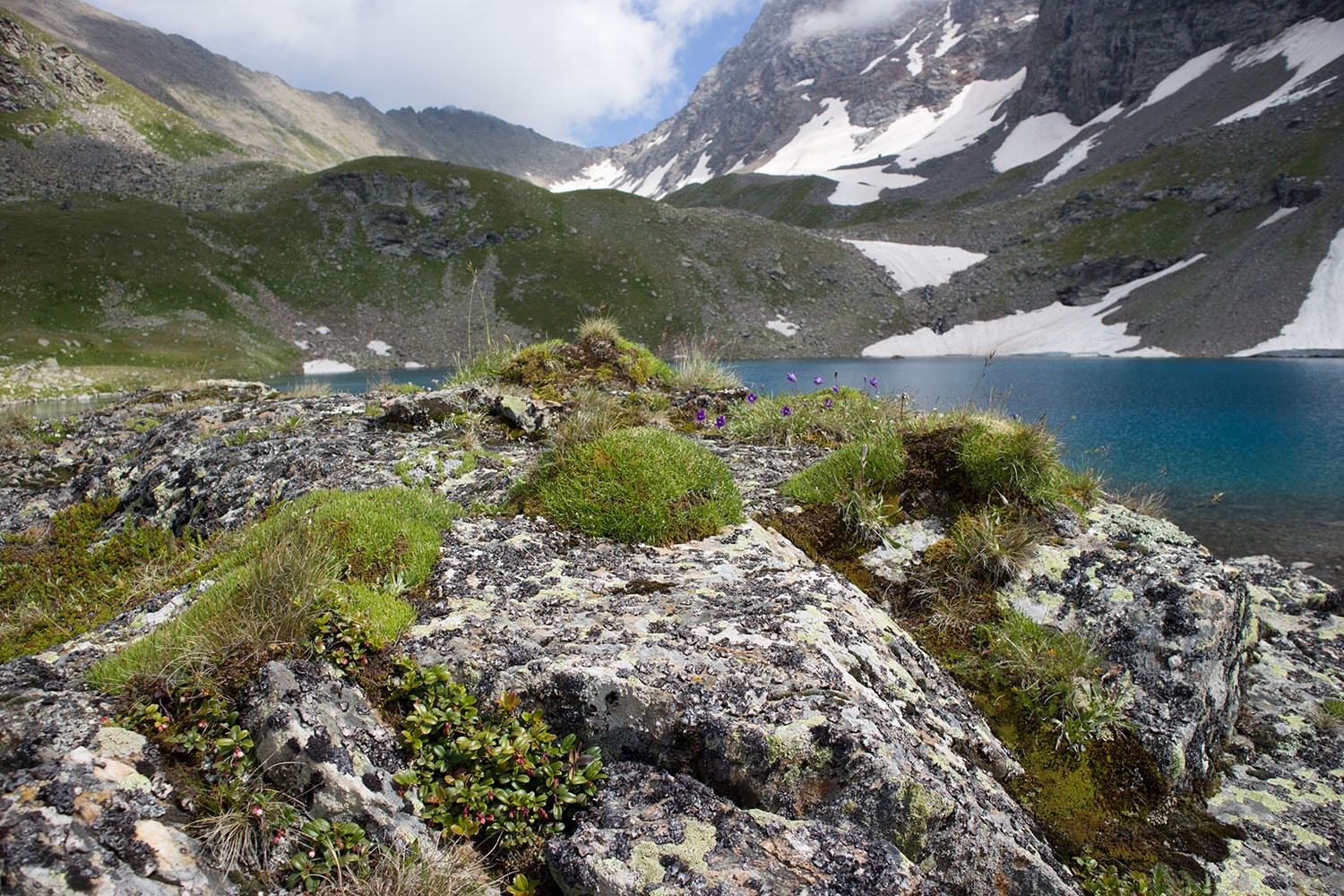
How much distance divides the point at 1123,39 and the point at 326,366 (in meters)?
213

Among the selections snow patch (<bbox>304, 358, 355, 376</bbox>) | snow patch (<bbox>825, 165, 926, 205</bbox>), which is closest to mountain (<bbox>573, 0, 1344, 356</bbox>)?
snow patch (<bbox>825, 165, 926, 205</bbox>)

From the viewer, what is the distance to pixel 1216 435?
99.0 feet

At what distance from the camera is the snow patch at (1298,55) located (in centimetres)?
11144

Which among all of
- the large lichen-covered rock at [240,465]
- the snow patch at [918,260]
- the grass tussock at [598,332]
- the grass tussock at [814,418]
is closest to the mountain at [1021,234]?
the snow patch at [918,260]

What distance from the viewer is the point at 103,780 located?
2.55m

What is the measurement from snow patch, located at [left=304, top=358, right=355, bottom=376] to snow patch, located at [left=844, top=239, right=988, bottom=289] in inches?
3877

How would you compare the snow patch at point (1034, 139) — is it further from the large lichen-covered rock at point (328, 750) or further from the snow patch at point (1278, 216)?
the large lichen-covered rock at point (328, 750)

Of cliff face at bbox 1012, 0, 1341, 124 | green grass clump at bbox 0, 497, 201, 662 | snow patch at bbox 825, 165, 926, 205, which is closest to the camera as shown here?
green grass clump at bbox 0, 497, 201, 662

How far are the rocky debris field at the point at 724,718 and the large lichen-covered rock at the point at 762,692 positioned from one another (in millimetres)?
17

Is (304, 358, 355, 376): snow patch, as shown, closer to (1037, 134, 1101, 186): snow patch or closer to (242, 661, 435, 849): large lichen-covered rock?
(242, 661, 435, 849): large lichen-covered rock

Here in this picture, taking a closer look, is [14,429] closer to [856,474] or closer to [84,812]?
[84,812]

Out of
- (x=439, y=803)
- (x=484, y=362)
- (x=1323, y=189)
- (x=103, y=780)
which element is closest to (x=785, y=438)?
(x=484, y=362)

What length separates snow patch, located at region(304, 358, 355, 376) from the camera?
81.4 meters

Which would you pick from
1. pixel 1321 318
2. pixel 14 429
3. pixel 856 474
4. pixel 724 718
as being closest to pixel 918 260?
pixel 1321 318
